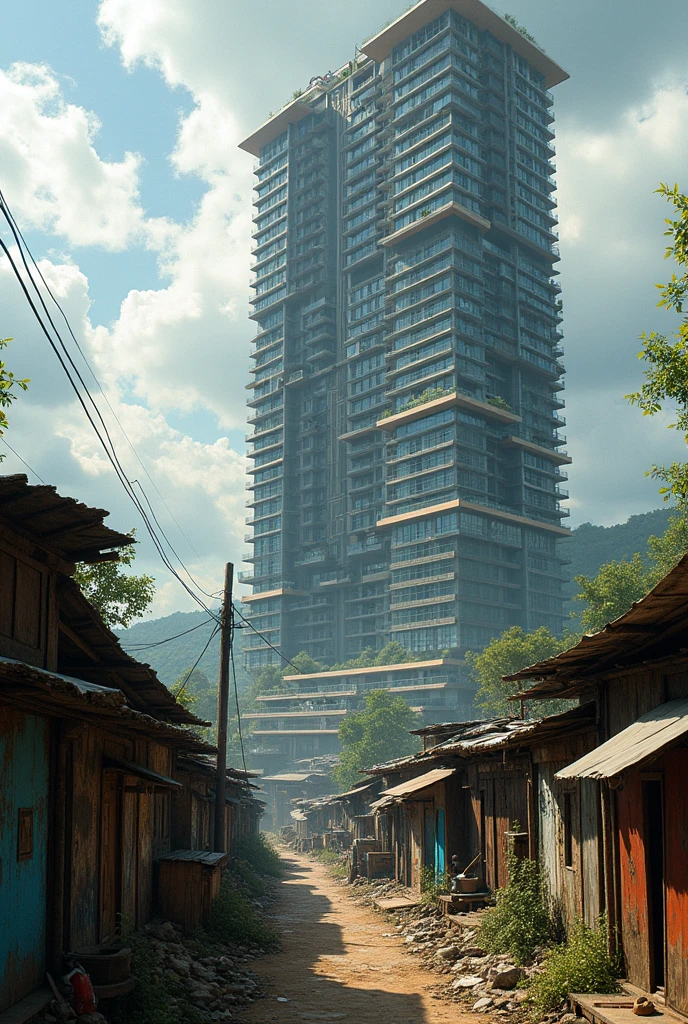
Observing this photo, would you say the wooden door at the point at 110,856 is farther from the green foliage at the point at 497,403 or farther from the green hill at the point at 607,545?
the green hill at the point at 607,545

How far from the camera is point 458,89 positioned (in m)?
127

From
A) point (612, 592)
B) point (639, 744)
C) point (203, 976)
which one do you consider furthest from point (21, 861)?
point (612, 592)

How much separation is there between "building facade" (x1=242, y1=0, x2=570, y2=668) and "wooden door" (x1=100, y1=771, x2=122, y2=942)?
10091 centimetres

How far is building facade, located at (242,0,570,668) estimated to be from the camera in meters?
120

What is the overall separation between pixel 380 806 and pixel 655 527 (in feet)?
573

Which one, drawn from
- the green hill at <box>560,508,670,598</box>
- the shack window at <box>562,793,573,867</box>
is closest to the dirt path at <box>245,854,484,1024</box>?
the shack window at <box>562,793,573,867</box>

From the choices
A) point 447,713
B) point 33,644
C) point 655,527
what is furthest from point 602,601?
point 655,527

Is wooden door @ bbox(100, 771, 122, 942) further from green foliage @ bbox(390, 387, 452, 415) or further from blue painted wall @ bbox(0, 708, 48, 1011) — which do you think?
green foliage @ bbox(390, 387, 452, 415)

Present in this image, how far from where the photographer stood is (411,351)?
409ft

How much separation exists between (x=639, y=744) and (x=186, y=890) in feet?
39.6

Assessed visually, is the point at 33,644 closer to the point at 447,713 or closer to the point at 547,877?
the point at 547,877

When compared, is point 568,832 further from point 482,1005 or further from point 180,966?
point 180,966

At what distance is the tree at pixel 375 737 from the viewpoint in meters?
79.2

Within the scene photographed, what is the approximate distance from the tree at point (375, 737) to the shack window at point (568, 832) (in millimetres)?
65291
